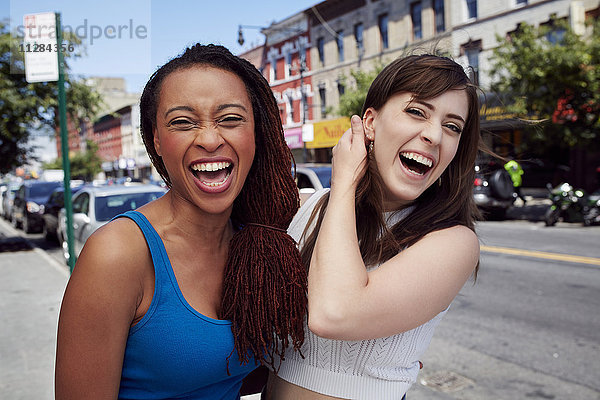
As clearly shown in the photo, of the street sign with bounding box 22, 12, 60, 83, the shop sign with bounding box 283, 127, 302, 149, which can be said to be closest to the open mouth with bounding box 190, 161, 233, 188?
the street sign with bounding box 22, 12, 60, 83

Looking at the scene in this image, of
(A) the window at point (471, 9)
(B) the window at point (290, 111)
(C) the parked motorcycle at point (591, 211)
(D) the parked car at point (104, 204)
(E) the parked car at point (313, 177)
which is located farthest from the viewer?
(B) the window at point (290, 111)

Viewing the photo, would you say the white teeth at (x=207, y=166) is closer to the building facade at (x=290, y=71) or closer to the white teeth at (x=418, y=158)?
the white teeth at (x=418, y=158)

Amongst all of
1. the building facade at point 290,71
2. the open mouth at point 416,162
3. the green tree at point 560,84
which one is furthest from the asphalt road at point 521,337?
the building facade at point 290,71

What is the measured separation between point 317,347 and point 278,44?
32181 mm

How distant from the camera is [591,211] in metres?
13.9

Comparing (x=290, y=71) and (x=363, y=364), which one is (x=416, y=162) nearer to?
(x=363, y=364)

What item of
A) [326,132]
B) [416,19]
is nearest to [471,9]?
[416,19]

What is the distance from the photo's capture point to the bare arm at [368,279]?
156cm

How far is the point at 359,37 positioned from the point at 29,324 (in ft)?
80.2

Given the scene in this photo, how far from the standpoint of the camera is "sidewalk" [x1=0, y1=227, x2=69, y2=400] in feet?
14.7

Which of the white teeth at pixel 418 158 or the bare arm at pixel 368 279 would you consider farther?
the white teeth at pixel 418 158

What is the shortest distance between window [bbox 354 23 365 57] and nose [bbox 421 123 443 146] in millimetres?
26973

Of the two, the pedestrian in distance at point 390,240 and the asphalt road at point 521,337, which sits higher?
the pedestrian in distance at point 390,240

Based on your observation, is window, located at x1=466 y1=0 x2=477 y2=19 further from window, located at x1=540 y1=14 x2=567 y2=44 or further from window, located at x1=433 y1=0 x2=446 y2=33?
window, located at x1=540 y1=14 x2=567 y2=44
